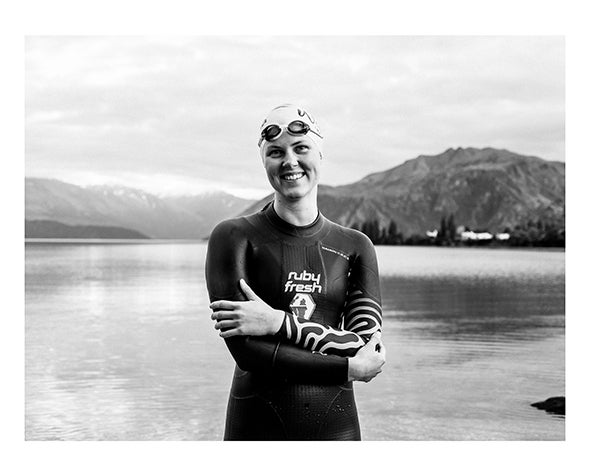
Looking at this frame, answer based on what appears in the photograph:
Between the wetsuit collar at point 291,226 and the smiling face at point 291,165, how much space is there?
0.36ft

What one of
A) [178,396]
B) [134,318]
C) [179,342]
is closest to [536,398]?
[178,396]

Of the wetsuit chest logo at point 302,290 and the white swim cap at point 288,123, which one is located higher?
the white swim cap at point 288,123

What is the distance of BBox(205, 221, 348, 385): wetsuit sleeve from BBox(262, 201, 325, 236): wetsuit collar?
0.20 m

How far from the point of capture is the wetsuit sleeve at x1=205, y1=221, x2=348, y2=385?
4.04 m

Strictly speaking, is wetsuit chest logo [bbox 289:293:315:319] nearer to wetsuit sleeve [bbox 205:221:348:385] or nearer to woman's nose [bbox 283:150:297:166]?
wetsuit sleeve [bbox 205:221:348:385]

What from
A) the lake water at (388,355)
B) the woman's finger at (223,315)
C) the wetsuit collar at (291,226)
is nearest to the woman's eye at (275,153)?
the wetsuit collar at (291,226)

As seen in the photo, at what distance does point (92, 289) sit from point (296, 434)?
60.3ft

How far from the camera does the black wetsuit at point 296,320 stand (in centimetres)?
407

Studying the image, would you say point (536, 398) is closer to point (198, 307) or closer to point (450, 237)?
point (450, 237)

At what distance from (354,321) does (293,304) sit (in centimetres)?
31

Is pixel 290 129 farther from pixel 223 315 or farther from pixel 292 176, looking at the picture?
pixel 223 315

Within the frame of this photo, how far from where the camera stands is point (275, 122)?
4312mm

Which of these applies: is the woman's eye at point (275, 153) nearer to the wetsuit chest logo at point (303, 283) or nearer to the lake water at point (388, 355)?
the wetsuit chest logo at point (303, 283)

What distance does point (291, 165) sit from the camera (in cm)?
426
